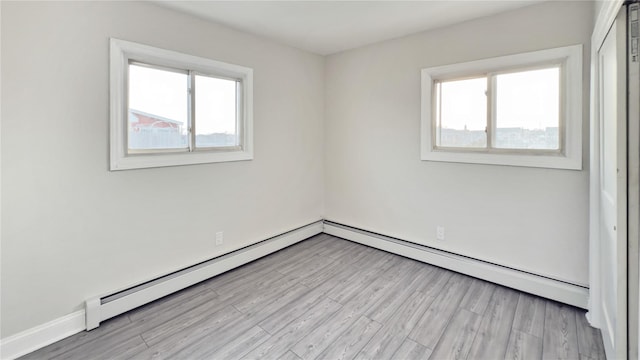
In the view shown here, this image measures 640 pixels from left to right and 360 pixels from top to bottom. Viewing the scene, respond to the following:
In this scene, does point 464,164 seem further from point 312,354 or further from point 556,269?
point 312,354

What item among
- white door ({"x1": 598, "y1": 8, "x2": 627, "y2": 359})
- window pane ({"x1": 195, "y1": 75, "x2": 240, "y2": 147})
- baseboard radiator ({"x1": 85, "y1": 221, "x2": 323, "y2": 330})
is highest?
window pane ({"x1": 195, "y1": 75, "x2": 240, "y2": 147})

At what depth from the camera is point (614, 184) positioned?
1.58 meters

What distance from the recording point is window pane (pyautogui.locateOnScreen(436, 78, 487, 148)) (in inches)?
117

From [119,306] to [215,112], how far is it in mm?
1907

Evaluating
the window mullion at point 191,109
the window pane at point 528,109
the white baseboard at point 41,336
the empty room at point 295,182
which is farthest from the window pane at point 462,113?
the white baseboard at point 41,336

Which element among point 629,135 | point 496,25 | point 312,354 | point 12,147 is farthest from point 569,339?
point 12,147

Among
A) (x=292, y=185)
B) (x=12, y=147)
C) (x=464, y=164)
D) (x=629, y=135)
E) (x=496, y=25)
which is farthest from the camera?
(x=292, y=185)

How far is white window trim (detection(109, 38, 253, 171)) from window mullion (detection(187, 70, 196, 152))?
0.09m

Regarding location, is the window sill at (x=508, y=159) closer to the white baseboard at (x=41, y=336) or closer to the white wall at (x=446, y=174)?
the white wall at (x=446, y=174)

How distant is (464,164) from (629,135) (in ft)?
5.07

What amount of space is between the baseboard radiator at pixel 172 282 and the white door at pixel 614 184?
114 inches

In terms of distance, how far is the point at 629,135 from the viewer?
146 cm

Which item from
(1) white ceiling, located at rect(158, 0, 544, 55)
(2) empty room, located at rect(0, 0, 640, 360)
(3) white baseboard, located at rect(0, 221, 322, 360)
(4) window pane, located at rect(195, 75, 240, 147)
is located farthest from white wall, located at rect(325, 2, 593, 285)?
(4) window pane, located at rect(195, 75, 240, 147)

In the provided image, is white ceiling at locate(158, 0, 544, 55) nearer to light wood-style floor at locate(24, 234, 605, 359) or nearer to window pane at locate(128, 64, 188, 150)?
window pane at locate(128, 64, 188, 150)
